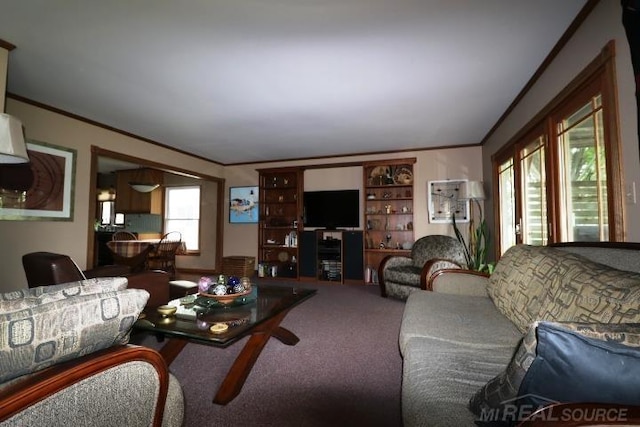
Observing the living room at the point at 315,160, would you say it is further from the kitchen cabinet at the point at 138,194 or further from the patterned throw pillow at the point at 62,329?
the patterned throw pillow at the point at 62,329

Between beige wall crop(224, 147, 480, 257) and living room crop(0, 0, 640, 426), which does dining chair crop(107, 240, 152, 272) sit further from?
beige wall crop(224, 147, 480, 257)

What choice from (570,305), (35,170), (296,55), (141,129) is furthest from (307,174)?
(570,305)

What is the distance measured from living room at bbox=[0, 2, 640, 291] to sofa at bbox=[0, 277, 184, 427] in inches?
90.3

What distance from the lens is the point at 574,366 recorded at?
0.55 meters

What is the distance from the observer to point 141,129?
3895mm

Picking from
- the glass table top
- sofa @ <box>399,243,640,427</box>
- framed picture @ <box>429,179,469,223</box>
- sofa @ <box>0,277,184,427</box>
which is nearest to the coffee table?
the glass table top

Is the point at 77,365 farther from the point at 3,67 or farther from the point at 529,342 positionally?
the point at 3,67

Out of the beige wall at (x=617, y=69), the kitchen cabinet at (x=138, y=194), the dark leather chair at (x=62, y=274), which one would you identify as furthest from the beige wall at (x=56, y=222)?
the beige wall at (x=617, y=69)

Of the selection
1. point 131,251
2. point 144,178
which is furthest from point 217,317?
point 144,178

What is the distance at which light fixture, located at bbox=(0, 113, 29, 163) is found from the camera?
170 centimetres

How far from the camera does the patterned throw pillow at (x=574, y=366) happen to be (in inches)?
21.3

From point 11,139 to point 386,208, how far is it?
14.9 feet

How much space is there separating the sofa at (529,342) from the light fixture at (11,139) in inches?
99.9

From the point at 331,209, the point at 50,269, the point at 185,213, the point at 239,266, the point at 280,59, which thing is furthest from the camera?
the point at 185,213
